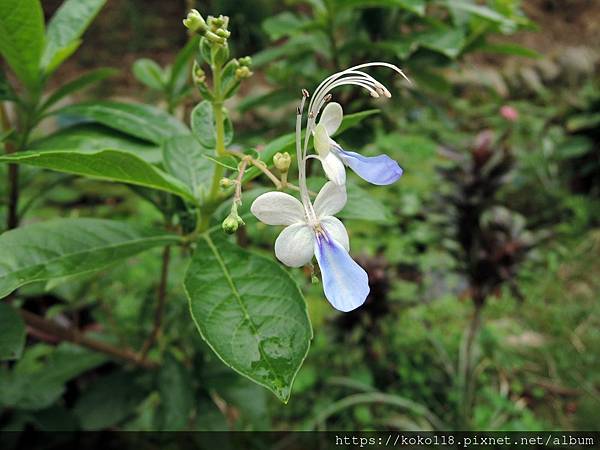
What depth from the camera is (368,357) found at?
1.77m

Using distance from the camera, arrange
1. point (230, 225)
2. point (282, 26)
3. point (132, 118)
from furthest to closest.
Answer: point (282, 26) < point (132, 118) < point (230, 225)

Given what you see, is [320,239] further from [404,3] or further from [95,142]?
[404,3]

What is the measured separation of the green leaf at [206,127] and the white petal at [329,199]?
180 mm

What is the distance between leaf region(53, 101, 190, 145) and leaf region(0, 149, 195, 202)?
0.77 feet

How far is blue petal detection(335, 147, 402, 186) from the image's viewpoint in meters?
0.62

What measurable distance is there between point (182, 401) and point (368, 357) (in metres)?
0.82

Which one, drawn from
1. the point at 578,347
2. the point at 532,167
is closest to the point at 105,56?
the point at 532,167

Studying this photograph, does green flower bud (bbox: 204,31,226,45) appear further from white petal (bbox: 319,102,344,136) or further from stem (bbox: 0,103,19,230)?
stem (bbox: 0,103,19,230)

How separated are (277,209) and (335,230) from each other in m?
0.07

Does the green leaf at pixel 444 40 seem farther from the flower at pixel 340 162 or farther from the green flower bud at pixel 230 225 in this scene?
the green flower bud at pixel 230 225

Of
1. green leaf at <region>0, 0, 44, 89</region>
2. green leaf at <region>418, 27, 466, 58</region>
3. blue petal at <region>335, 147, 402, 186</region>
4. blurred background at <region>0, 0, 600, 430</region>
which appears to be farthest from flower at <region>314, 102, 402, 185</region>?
green leaf at <region>418, 27, 466, 58</region>

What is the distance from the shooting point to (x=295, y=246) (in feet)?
1.99

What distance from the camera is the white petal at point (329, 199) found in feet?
2.04

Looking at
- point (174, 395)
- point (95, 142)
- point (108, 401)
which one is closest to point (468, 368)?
point (174, 395)
